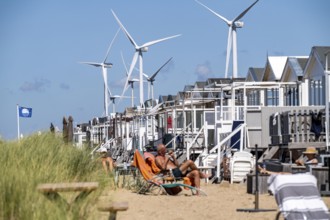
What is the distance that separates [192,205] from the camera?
40.3ft

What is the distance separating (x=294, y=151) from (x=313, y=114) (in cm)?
103

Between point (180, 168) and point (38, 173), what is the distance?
5605mm

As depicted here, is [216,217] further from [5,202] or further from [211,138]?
[211,138]

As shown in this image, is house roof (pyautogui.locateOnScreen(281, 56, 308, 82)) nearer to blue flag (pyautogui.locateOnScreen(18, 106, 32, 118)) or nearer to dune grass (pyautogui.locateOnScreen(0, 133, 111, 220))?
blue flag (pyautogui.locateOnScreen(18, 106, 32, 118))

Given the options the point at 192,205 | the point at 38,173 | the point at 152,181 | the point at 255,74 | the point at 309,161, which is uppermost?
the point at 255,74

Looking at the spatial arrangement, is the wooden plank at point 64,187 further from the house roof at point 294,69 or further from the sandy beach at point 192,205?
the house roof at point 294,69

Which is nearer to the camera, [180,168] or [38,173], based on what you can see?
[38,173]

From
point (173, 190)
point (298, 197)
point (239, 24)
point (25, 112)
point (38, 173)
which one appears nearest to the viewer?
point (298, 197)

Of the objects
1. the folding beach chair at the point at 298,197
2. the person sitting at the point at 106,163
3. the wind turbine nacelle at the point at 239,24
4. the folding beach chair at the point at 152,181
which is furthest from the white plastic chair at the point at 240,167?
the wind turbine nacelle at the point at 239,24

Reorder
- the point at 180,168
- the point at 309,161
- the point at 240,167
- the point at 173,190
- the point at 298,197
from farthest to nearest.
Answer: the point at 240,167, the point at 180,168, the point at 173,190, the point at 309,161, the point at 298,197

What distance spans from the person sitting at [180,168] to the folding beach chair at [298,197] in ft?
21.6

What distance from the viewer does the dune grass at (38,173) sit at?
714 cm

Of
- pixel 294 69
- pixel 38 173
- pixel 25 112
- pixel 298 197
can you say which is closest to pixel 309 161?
pixel 38 173

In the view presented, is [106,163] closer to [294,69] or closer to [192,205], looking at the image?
[192,205]
